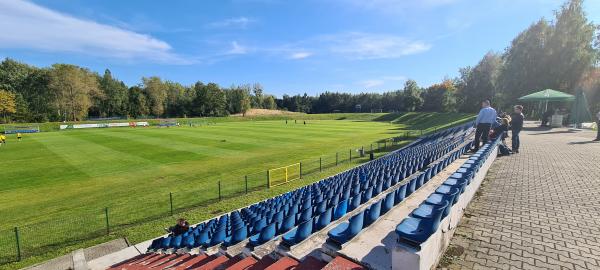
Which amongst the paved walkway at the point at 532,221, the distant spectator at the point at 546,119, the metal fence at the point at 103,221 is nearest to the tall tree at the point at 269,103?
the distant spectator at the point at 546,119

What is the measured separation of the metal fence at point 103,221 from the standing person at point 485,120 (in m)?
11.1

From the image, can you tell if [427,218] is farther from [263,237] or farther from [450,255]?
[263,237]

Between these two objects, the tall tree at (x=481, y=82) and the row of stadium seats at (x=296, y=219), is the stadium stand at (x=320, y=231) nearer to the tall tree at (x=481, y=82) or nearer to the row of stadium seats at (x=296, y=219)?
the row of stadium seats at (x=296, y=219)

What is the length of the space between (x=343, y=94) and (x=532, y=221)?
13773 centimetres

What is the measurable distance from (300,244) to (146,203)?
12.1m

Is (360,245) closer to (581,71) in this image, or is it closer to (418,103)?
(581,71)

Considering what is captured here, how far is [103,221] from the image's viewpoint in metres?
12.5

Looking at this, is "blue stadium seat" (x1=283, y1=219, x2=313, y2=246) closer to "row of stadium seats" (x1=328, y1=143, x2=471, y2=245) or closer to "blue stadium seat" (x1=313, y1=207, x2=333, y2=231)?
"blue stadium seat" (x1=313, y1=207, x2=333, y2=231)

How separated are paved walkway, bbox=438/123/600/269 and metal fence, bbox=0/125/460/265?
11.2 m

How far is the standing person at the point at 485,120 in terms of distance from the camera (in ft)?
44.2

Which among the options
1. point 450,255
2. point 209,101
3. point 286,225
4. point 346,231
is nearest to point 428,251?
point 450,255

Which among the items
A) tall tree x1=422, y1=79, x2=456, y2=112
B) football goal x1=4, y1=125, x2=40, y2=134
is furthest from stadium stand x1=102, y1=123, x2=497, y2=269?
tall tree x1=422, y1=79, x2=456, y2=112

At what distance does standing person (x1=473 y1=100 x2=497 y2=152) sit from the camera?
13.5 m

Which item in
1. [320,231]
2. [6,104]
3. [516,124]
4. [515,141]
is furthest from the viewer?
[6,104]
